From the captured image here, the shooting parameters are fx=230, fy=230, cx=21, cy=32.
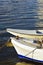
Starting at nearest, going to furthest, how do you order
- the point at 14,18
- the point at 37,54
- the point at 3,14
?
the point at 37,54 → the point at 14,18 → the point at 3,14

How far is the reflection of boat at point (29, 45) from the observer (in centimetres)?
1897

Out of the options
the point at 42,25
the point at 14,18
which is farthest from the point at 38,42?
the point at 14,18

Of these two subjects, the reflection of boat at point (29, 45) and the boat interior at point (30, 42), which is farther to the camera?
the boat interior at point (30, 42)

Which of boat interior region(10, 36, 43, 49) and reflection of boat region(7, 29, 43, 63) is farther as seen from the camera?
boat interior region(10, 36, 43, 49)

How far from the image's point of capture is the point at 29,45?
63.6 ft

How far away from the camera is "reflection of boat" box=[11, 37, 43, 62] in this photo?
1888cm

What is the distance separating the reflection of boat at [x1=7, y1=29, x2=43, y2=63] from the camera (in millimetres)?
18972

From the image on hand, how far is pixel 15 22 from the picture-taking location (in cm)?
3831

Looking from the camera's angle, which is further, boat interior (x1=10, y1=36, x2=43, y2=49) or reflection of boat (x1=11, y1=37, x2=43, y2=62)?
boat interior (x1=10, y1=36, x2=43, y2=49)

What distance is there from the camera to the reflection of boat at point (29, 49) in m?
18.9

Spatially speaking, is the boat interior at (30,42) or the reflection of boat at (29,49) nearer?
the reflection of boat at (29,49)

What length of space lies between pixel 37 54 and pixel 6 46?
5202 mm

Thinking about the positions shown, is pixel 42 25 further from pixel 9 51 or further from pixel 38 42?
pixel 38 42

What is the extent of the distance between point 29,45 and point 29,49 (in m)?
0.36
